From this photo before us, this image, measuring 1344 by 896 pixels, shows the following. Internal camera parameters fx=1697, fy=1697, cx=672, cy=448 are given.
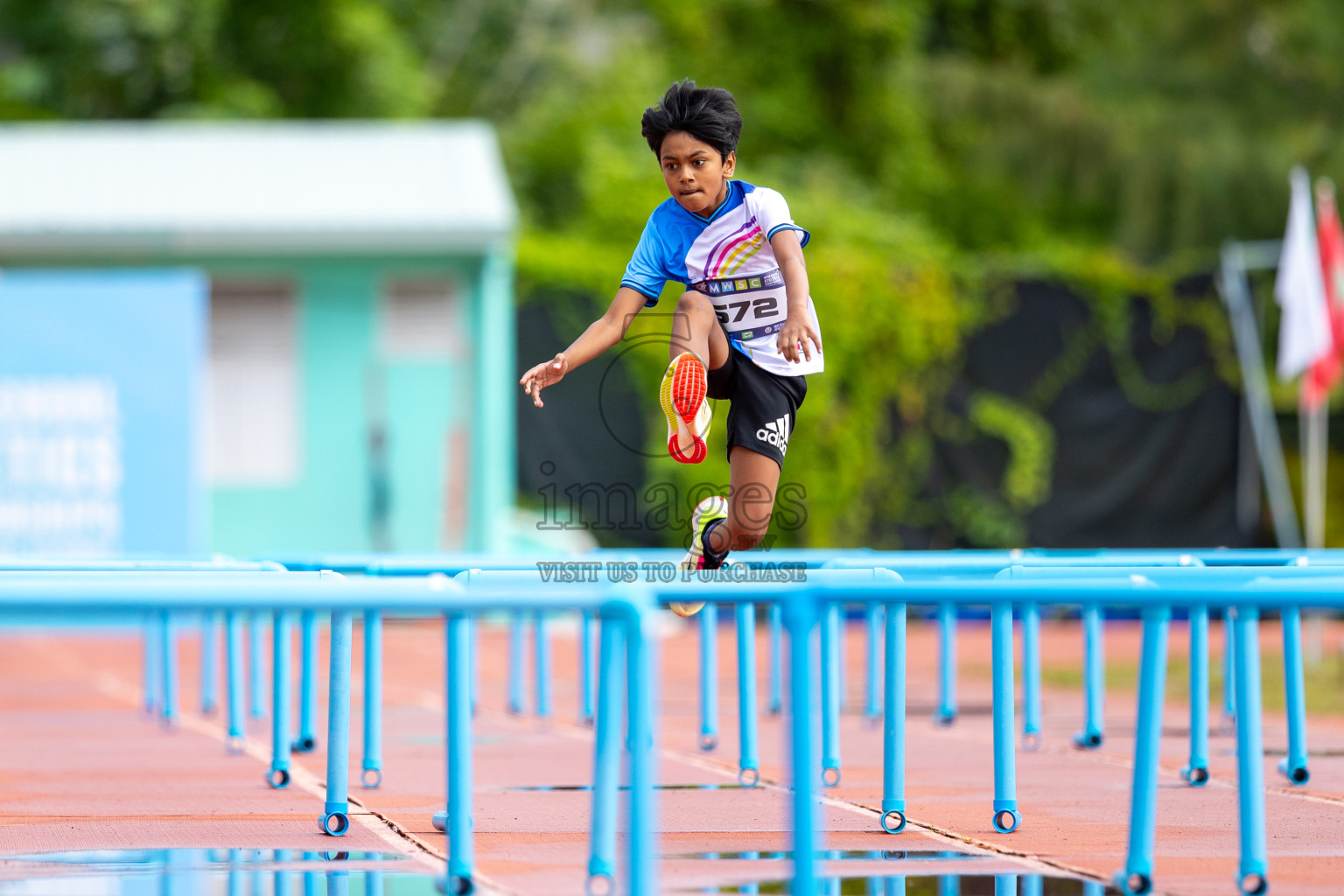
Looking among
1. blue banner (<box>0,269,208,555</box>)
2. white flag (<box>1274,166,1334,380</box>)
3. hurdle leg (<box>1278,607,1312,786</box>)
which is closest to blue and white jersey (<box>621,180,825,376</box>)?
hurdle leg (<box>1278,607,1312,786</box>)

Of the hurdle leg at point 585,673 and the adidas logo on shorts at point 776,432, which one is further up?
the adidas logo on shorts at point 776,432

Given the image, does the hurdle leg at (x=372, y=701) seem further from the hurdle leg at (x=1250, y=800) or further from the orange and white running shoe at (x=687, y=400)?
the hurdle leg at (x=1250, y=800)

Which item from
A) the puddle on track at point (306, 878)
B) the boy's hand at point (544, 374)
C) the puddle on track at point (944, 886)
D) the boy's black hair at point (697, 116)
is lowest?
the puddle on track at point (944, 886)

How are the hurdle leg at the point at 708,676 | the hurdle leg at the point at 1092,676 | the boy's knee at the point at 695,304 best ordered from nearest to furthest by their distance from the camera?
the boy's knee at the point at 695,304 → the hurdle leg at the point at 1092,676 → the hurdle leg at the point at 708,676

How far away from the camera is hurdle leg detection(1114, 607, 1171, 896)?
11.7 ft

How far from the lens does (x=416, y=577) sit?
19.0 feet

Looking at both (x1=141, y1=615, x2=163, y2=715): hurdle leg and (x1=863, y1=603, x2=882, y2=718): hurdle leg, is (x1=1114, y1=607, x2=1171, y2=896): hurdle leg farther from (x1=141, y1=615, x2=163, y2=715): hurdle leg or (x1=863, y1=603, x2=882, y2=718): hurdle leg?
(x1=141, y1=615, x2=163, y2=715): hurdle leg

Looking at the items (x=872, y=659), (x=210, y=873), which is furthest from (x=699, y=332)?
(x=872, y=659)

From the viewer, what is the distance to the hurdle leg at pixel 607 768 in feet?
11.2

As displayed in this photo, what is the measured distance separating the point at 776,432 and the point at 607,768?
3.59 feet

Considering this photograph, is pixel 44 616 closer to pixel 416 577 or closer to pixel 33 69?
pixel 416 577

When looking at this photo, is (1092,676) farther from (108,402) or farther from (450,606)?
(108,402)

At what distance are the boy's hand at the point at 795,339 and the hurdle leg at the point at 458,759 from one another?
94 centimetres

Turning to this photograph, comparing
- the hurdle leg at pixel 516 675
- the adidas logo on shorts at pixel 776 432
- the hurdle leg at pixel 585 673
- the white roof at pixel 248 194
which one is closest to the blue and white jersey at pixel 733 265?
the adidas logo on shorts at pixel 776 432
